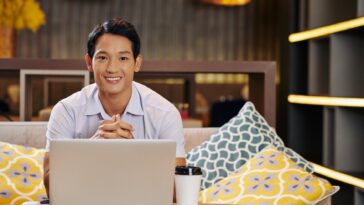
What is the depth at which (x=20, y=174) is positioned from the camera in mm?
2375

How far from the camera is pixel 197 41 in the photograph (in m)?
7.20

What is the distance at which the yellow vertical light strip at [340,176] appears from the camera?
10.2ft

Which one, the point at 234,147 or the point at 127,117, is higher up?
the point at 127,117

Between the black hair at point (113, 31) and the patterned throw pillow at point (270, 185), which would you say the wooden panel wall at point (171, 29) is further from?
the black hair at point (113, 31)

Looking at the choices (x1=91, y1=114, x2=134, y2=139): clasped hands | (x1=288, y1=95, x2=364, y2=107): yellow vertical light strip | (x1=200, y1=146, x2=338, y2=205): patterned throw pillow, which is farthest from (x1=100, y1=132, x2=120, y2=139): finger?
(x1=288, y1=95, x2=364, y2=107): yellow vertical light strip

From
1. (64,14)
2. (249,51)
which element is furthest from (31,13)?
(249,51)

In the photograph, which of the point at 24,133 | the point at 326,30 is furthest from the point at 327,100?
the point at 24,133

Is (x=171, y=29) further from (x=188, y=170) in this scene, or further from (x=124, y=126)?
(x=188, y=170)

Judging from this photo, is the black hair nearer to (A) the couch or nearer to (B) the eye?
(B) the eye

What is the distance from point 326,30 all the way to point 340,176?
85 centimetres

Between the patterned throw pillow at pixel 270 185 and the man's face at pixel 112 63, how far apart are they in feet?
2.34

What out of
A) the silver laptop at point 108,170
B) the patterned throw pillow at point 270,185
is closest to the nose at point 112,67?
the silver laptop at point 108,170

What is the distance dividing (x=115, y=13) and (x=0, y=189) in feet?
16.4

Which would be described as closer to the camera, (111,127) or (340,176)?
(111,127)
